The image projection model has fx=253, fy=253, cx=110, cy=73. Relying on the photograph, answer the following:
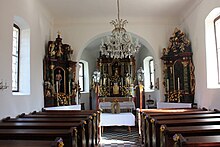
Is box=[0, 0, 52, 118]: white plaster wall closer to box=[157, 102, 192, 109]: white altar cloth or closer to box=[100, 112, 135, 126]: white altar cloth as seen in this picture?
box=[100, 112, 135, 126]: white altar cloth

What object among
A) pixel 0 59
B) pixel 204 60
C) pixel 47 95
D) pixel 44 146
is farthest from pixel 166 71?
pixel 44 146

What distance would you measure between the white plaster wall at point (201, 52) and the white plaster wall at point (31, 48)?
5.00 meters

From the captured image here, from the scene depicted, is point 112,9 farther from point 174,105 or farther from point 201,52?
point 174,105

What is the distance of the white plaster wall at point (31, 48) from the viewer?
17.5 feet

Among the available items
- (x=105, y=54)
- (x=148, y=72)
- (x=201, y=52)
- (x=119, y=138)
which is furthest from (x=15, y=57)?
(x=148, y=72)

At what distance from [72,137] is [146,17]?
7.41 m

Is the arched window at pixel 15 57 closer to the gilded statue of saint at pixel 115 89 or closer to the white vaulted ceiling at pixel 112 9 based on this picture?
the white vaulted ceiling at pixel 112 9

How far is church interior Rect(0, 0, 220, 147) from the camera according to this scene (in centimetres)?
561

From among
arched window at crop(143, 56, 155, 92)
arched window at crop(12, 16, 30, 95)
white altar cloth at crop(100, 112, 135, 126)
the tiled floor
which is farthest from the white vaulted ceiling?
arched window at crop(143, 56, 155, 92)

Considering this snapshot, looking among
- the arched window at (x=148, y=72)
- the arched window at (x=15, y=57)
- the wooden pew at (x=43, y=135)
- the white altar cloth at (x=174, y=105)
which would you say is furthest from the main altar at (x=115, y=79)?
the wooden pew at (x=43, y=135)

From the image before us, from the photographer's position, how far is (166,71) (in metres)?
9.52

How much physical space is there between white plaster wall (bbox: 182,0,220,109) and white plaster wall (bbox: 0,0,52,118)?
16.4ft

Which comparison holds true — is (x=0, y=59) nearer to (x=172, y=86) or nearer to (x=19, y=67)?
(x=19, y=67)

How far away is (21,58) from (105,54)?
9.82 ft
